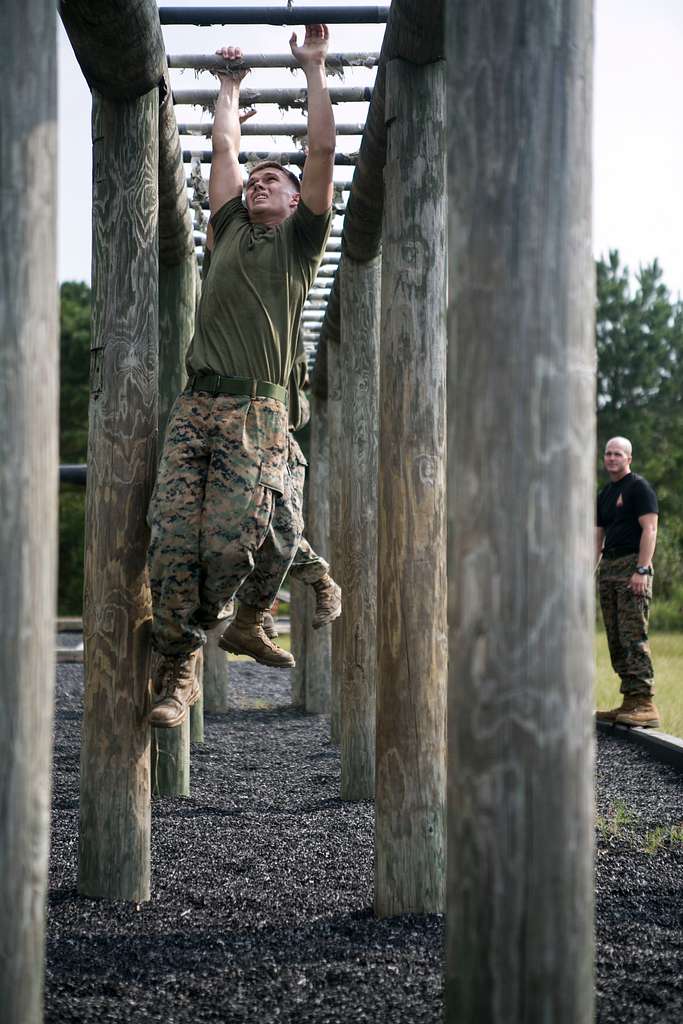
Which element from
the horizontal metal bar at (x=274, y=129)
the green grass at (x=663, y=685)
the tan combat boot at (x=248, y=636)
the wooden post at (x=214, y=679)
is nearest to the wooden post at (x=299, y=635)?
the wooden post at (x=214, y=679)

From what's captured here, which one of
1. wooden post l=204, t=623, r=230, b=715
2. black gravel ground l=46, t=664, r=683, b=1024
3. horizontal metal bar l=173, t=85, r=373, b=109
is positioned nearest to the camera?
black gravel ground l=46, t=664, r=683, b=1024

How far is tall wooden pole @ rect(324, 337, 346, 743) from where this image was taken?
7.61 meters

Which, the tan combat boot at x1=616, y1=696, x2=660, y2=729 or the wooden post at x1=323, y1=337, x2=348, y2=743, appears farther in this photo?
the tan combat boot at x1=616, y1=696, x2=660, y2=729

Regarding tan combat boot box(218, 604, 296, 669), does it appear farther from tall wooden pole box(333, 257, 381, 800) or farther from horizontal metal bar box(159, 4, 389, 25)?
horizontal metal bar box(159, 4, 389, 25)

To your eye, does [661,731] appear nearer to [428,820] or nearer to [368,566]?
[368,566]

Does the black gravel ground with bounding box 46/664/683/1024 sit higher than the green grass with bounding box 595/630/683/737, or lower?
higher

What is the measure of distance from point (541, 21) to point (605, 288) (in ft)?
140

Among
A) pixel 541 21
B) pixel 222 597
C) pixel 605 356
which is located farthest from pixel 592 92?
pixel 605 356

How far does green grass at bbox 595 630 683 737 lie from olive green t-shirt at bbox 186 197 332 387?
18.5 ft

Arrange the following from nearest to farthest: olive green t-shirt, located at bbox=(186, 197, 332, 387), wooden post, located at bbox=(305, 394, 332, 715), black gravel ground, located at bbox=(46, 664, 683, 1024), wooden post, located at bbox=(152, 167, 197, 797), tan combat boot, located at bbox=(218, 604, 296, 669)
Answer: black gravel ground, located at bbox=(46, 664, 683, 1024) < olive green t-shirt, located at bbox=(186, 197, 332, 387) < tan combat boot, located at bbox=(218, 604, 296, 669) < wooden post, located at bbox=(152, 167, 197, 797) < wooden post, located at bbox=(305, 394, 332, 715)

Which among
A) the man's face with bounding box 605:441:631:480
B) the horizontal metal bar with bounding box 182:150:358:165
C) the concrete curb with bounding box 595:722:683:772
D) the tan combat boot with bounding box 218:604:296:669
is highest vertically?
the horizontal metal bar with bounding box 182:150:358:165

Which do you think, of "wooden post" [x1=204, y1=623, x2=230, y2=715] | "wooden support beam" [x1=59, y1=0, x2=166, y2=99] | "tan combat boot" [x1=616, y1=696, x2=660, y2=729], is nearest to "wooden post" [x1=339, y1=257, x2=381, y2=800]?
"wooden support beam" [x1=59, y1=0, x2=166, y2=99]

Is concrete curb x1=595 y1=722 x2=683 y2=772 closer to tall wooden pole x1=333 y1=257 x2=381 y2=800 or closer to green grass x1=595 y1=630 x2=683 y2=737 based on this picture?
green grass x1=595 y1=630 x2=683 y2=737

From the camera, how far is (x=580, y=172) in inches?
89.6
